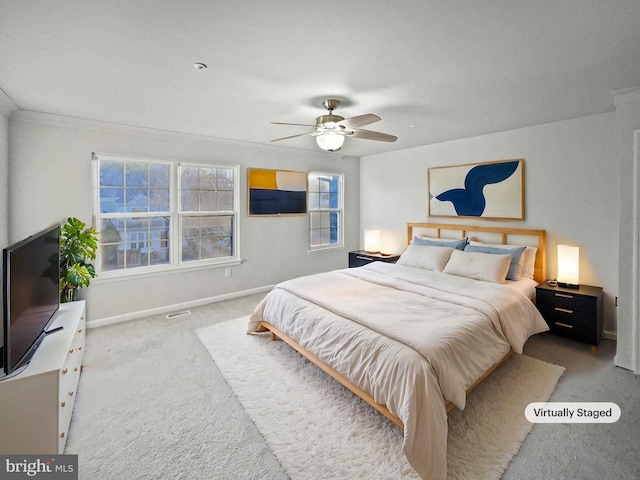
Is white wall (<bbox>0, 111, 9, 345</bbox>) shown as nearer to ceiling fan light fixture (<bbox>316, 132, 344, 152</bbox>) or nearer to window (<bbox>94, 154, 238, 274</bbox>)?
window (<bbox>94, 154, 238, 274</bbox>)

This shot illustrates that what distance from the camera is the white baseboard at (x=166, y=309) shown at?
3.72 meters

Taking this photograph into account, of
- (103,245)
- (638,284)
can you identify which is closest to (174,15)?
(103,245)

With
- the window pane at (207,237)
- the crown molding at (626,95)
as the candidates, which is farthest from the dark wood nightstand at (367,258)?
the crown molding at (626,95)

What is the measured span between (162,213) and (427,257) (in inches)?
146

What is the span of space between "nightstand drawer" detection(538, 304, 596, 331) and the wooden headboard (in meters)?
0.56

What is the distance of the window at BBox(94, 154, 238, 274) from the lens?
149 inches

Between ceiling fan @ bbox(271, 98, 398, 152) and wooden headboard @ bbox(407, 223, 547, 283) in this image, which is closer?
ceiling fan @ bbox(271, 98, 398, 152)

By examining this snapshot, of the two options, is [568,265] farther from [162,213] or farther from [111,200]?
[111,200]

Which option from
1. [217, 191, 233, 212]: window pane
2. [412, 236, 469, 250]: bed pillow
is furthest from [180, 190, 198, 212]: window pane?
[412, 236, 469, 250]: bed pillow

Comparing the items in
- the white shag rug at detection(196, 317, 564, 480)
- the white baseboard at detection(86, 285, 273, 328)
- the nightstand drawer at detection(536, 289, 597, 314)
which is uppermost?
the nightstand drawer at detection(536, 289, 597, 314)

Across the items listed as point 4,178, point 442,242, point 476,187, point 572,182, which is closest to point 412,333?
point 442,242

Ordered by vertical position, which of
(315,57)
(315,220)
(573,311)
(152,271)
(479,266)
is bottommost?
(573,311)

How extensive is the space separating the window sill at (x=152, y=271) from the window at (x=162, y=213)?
1.3 inches

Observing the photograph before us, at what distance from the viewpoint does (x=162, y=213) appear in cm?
412
